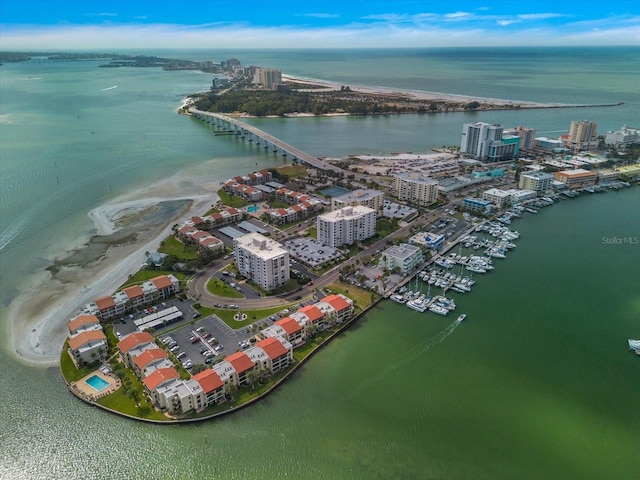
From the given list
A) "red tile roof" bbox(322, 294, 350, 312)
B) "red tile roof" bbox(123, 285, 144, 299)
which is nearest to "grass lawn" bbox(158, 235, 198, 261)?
"red tile roof" bbox(123, 285, 144, 299)

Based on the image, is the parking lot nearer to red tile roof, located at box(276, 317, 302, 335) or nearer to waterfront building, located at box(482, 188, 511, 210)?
red tile roof, located at box(276, 317, 302, 335)

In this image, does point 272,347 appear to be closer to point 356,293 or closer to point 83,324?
point 356,293

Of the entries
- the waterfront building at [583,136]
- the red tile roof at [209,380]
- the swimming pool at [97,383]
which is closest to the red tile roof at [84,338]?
the swimming pool at [97,383]

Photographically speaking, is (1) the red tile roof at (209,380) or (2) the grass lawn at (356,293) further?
(2) the grass lawn at (356,293)

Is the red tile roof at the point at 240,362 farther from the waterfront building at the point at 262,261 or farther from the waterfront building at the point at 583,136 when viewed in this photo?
the waterfront building at the point at 583,136

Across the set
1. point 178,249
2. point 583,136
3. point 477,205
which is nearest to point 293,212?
point 178,249

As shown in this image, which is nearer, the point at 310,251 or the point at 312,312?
the point at 312,312

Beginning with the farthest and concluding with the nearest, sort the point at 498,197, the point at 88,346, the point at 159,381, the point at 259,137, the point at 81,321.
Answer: the point at 259,137 < the point at 498,197 < the point at 81,321 < the point at 88,346 < the point at 159,381

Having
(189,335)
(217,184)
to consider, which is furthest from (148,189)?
(189,335)
